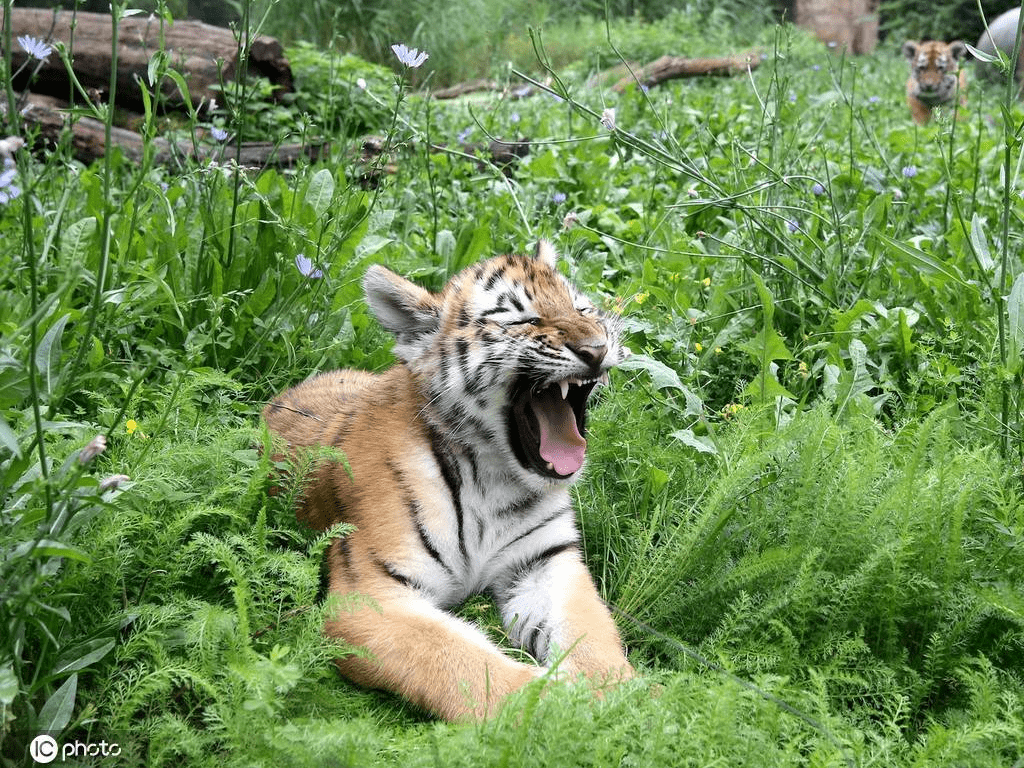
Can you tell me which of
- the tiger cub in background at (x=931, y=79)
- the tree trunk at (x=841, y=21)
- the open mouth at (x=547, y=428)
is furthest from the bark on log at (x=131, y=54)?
the tree trunk at (x=841, y=21)

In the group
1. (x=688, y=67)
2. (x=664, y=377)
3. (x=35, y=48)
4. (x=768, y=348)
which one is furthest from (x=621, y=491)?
(x=688, y=67)

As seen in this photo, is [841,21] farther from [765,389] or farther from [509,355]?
[509,355]

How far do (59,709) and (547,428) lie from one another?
1350 millimetres

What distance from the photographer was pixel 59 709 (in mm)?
2098

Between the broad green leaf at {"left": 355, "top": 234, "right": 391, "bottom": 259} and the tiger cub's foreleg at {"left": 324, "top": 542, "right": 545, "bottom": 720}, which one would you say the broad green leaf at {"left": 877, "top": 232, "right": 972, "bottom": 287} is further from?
the broad green leaf at {"left": 355, "top": 234, "right": 391, "bottom": 259}

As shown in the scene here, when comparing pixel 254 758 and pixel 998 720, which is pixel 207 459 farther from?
pixel 998 720

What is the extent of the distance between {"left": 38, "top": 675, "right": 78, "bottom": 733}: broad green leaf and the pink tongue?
1257mm

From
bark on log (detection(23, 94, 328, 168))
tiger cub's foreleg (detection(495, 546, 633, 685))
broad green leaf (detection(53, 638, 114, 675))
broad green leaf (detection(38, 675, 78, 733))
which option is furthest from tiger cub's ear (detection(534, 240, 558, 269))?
bark on log (detection(23, 94, 328, 168))

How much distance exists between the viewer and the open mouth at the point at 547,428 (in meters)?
2.82

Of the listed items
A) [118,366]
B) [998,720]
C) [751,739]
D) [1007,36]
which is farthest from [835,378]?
[1007,36]

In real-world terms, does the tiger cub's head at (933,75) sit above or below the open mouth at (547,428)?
below

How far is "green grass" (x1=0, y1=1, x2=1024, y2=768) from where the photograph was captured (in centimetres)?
205

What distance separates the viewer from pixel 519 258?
10.1 ft

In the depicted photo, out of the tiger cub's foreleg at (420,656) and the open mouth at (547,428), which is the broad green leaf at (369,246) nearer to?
the open mouth at (547,428)
